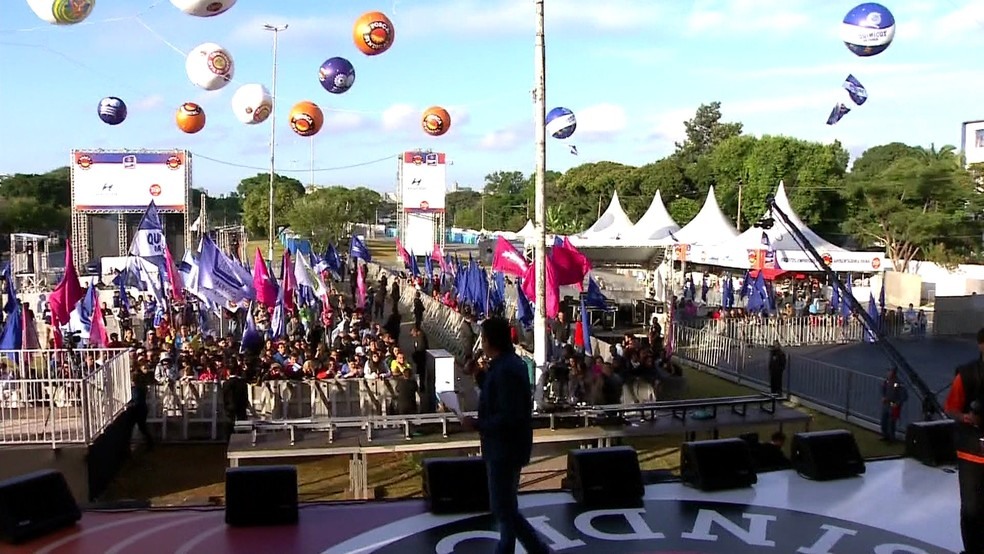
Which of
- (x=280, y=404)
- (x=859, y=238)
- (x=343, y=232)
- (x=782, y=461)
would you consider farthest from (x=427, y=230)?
(x=782, y=461)

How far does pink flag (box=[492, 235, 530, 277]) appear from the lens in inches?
714

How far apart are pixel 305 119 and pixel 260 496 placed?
57.3ft

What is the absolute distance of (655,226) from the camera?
44.7 meters

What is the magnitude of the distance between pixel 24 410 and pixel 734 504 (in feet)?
28.4

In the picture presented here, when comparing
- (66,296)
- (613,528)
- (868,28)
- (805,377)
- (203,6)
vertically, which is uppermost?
(868,28)

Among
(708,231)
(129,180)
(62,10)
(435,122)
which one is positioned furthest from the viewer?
(129,180)

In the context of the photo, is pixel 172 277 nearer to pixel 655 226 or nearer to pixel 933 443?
pixel 933 443

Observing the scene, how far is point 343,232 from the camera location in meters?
66.8

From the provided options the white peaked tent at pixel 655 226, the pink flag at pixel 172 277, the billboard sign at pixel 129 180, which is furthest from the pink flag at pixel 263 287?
the billboard sign at pixel 129 180

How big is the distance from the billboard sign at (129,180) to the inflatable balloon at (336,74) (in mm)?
29523

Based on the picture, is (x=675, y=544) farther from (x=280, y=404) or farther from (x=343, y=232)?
(x=343, y=232)

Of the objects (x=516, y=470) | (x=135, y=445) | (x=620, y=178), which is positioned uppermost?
(x=620, y=178)

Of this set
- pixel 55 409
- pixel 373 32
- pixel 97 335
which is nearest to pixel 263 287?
pixel 97 335

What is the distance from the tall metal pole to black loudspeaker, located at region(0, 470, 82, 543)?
6513 mm
